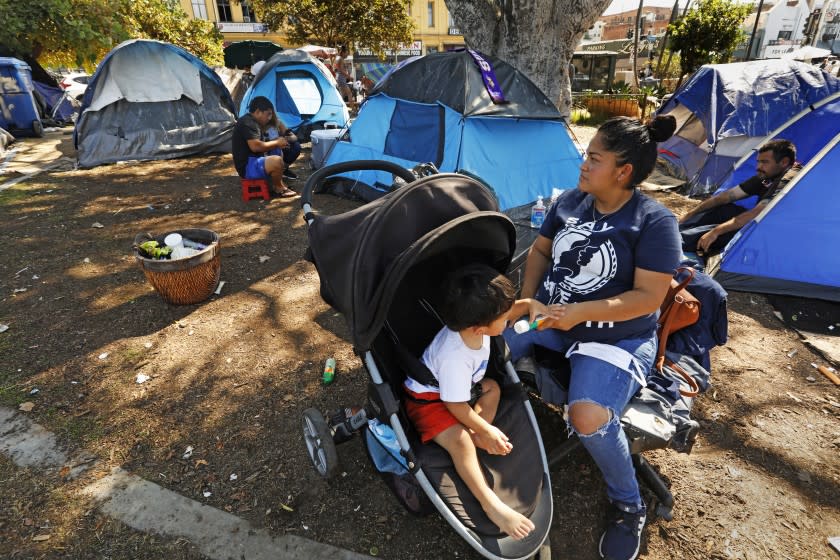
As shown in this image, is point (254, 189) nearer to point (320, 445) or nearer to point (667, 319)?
point (320, 445)

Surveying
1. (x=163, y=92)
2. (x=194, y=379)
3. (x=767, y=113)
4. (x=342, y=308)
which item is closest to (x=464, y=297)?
(x=342, y=308)

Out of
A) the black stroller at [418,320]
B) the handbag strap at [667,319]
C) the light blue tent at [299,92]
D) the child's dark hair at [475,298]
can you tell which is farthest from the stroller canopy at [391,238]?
the light blue tent at [299,92]

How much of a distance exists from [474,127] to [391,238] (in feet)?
12.6

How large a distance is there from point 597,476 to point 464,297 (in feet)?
4.69

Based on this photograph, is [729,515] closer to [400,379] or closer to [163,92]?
[400,379]

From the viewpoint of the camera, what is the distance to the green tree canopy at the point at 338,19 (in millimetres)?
17109

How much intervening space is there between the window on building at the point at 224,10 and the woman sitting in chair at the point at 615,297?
115 feet

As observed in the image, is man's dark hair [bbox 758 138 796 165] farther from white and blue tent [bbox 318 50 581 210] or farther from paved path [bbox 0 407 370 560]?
paved path [bbox 0 407 370 560]

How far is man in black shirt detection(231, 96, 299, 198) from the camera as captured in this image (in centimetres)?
606

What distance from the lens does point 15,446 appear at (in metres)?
2.50

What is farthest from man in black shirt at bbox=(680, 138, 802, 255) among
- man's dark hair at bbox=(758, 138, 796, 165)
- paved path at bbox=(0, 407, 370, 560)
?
paved path at bbox=(0, 407, 370, 560)

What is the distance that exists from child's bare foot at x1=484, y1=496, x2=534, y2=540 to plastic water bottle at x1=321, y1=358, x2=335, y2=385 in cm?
153

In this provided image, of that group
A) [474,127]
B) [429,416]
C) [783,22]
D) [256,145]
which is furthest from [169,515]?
[783,22]

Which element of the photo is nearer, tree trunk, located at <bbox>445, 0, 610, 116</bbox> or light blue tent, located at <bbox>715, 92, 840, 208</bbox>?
light blue tent, located at <bbox>715, 92, 840, 208</bbox>
